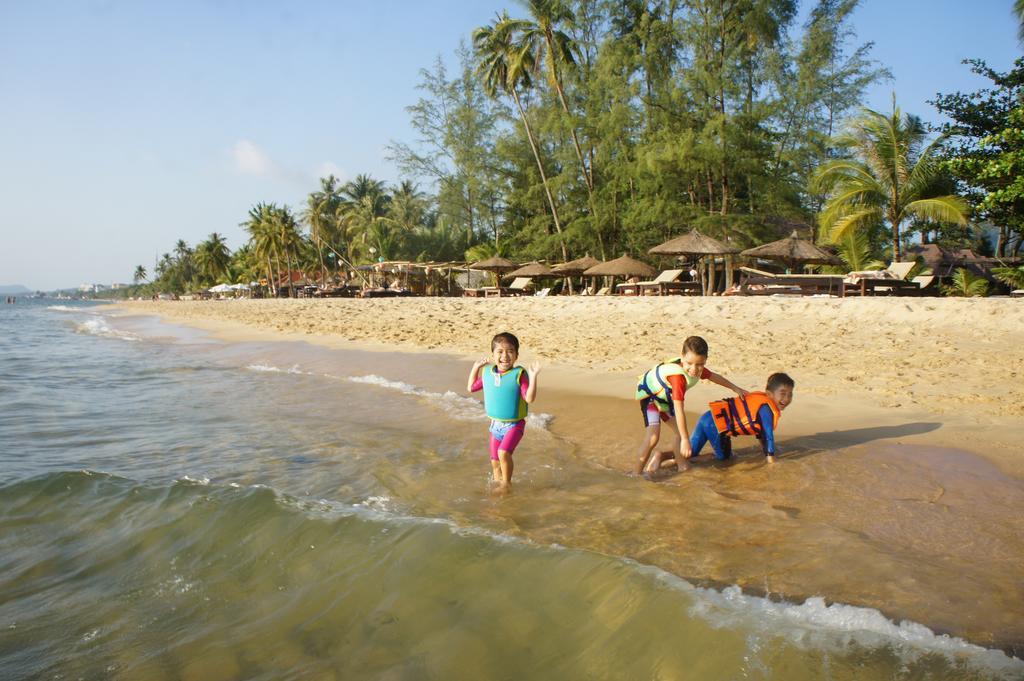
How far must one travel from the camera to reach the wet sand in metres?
3.12

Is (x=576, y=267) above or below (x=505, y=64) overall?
below

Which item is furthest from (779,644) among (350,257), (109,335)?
(350,257)

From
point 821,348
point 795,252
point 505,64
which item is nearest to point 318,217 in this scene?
point 505,64

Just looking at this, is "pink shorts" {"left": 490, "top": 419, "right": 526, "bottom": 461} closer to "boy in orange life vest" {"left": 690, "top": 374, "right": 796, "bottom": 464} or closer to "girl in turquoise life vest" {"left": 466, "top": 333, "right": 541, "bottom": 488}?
"girl in turquoise life vest" {"left": 466, "top": 333, "right": 541, "bottom": 488}

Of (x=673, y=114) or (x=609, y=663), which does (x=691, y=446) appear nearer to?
(x=609, y=663)

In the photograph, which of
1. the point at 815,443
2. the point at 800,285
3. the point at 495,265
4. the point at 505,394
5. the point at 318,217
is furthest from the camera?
the point at 318,217

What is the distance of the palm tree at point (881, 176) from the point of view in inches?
806

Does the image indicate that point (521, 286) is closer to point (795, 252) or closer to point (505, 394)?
point (795, 252)

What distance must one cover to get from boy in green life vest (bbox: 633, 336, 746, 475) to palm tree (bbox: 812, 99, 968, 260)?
19.1 meters

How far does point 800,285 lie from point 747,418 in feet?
43.0

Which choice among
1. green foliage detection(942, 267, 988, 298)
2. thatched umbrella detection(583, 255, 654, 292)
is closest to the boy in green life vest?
green foliage detection(942, 267, 988, 298)

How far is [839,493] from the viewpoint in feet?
14.7

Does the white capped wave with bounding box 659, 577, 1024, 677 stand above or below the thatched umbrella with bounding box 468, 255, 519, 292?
below

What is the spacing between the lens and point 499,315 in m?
17.8
